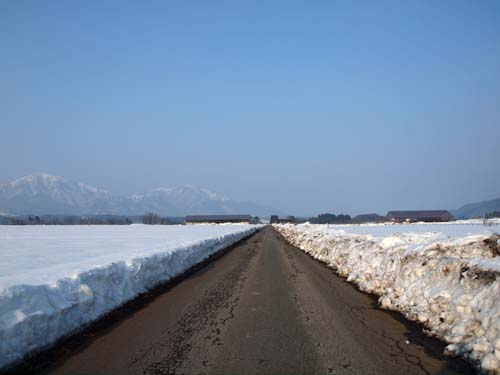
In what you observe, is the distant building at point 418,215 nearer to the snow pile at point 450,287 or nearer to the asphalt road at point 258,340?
the snow pile at point 450,287

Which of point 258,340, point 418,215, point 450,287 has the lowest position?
point 258,340

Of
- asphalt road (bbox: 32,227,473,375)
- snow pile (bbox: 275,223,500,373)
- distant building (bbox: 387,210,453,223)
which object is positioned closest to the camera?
asphalt road (bbox: 32,227,473,375)

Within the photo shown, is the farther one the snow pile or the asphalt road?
the snow pile

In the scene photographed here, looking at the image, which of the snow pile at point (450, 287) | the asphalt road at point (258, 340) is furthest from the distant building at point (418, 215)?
the asphalt road at point (258, 340)

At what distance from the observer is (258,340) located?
6.02 m

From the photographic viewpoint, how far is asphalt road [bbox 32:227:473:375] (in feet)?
16.0

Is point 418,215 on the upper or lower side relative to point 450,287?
upper

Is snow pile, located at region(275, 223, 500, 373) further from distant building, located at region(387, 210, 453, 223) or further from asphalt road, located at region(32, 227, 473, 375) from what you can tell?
distant building, located at region(387, 210, 453, 223)

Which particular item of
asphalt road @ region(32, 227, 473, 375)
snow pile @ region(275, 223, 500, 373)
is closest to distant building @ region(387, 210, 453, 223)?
snow pile @ region(275, 223, 500, 373)

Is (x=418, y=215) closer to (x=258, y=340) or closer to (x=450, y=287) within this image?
(x=450, y=287)

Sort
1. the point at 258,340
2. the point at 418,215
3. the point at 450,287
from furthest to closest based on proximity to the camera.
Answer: the point at 418,215 → the point at 450,287 → the point at 258,340

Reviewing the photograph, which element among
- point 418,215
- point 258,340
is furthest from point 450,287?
point 418,215

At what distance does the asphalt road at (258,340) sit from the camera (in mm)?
4891

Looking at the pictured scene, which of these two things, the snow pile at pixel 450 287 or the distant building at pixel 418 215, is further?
the distant building at pixel 418 215
